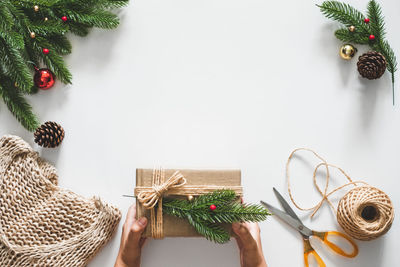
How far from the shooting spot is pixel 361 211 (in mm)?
1140

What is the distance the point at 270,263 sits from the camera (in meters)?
1.21

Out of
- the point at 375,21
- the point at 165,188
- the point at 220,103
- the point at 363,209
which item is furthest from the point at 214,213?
the point at 375,21

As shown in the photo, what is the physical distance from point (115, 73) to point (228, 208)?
606mm

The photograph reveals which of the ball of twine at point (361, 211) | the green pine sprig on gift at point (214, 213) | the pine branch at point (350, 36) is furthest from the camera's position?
the pine branch at point (350, 36)

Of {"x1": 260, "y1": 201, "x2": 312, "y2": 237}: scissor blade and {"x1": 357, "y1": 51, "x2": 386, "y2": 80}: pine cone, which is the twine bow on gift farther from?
{"x1": 357, "y1": 51, "x2": 386, "y2": 80}: pine cone

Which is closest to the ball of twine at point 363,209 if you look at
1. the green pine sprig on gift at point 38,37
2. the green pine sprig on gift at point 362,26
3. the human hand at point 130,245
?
the green pine sprig on gift at point 362,26

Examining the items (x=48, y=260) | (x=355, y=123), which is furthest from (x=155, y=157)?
(x=355, y=123)

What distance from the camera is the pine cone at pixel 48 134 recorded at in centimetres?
118

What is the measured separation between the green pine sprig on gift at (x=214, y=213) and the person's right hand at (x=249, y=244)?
0.06 meters

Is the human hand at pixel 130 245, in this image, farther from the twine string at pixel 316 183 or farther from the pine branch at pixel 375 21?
the pine branch at pixel 375 21

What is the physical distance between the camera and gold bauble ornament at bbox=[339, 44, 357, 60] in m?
1.22

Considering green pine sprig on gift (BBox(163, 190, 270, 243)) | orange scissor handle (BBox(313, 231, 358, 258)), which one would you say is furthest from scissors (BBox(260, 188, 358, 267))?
green pine sprig on gift (BBox(163, 190, 270, 243))

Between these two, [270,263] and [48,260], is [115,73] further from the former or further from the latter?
[270,263]

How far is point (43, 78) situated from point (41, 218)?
0.45 meters
